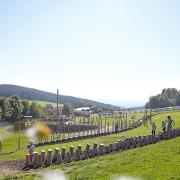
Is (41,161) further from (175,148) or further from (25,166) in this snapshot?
(175,148)

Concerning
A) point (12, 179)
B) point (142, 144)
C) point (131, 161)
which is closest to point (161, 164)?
point (131, 161)

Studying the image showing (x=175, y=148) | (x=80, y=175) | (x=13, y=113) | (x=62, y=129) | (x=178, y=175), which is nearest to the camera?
(x=178, y=175)

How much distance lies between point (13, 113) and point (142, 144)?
10167 centimetres

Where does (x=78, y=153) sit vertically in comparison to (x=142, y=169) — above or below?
below

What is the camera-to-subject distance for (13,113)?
13175cm

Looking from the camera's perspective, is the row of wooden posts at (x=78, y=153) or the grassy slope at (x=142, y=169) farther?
the row of wooden posts at (x=78, y=153)

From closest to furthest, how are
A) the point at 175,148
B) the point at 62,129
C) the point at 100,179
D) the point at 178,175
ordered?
the point at 178,175
the point at 100,179
the point at 175,148
the point at 62,129

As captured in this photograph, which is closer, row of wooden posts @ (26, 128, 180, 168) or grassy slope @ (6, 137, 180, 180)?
grassy slope @ (6, 137, 180, 180)

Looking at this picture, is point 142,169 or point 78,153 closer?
point 142,169

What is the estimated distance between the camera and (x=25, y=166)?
28422 millimetres

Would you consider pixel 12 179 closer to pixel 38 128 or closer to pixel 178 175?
pixel 178 175

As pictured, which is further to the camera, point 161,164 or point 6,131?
point 6,131

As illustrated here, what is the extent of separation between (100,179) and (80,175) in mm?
2082

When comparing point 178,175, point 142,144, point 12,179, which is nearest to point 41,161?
point 12,179
